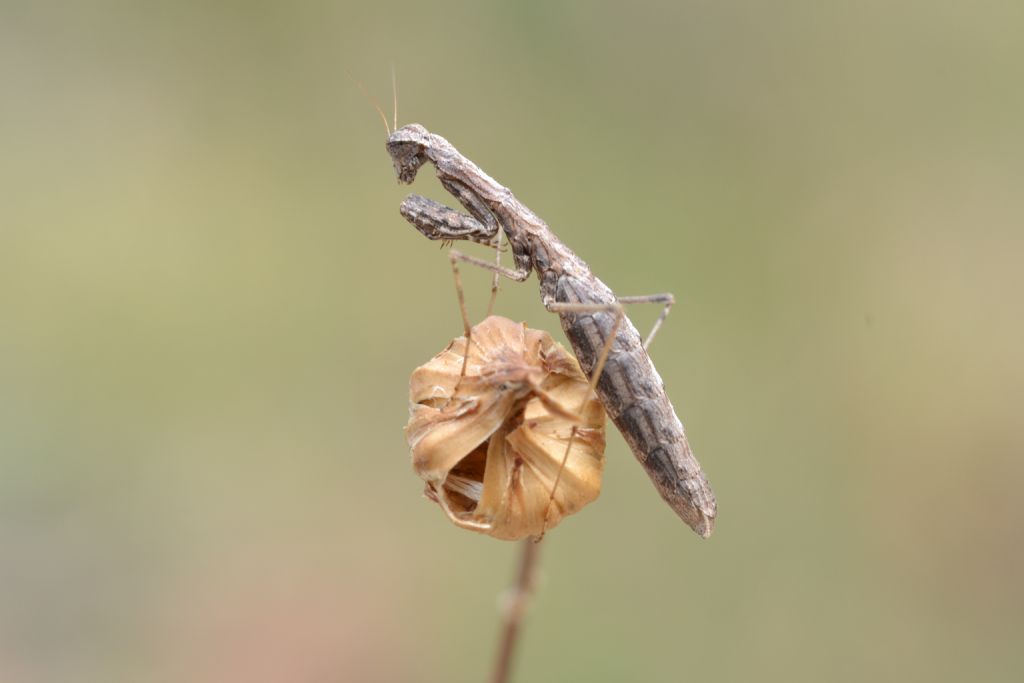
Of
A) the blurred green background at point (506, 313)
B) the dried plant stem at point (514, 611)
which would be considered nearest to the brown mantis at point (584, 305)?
the dried plant stem at point (514, 611)

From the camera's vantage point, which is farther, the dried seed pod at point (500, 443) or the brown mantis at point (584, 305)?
the brown mantis at point (584, 305)

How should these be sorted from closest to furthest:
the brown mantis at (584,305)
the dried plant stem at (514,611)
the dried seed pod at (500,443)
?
the dried seed pod at (500,443), the dried plant stem at (514,611), the brown mantis at (584,305)

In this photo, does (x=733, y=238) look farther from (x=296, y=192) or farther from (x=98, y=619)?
(x=98, y=619)

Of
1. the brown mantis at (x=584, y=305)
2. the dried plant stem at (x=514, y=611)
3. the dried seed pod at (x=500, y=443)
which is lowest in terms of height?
the dried plant stem at (x=514, y=611)

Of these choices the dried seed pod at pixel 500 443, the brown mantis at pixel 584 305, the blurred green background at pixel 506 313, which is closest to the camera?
the dried seed pod at pixel 500 443

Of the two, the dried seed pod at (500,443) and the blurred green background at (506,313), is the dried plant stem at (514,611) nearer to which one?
the dried seed pod at (500,443)

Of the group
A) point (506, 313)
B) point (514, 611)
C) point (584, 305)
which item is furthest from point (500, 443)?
point (506, 313)

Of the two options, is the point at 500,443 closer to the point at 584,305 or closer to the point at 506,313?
the point at 584,305

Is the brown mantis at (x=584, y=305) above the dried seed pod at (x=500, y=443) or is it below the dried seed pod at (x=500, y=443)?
above
